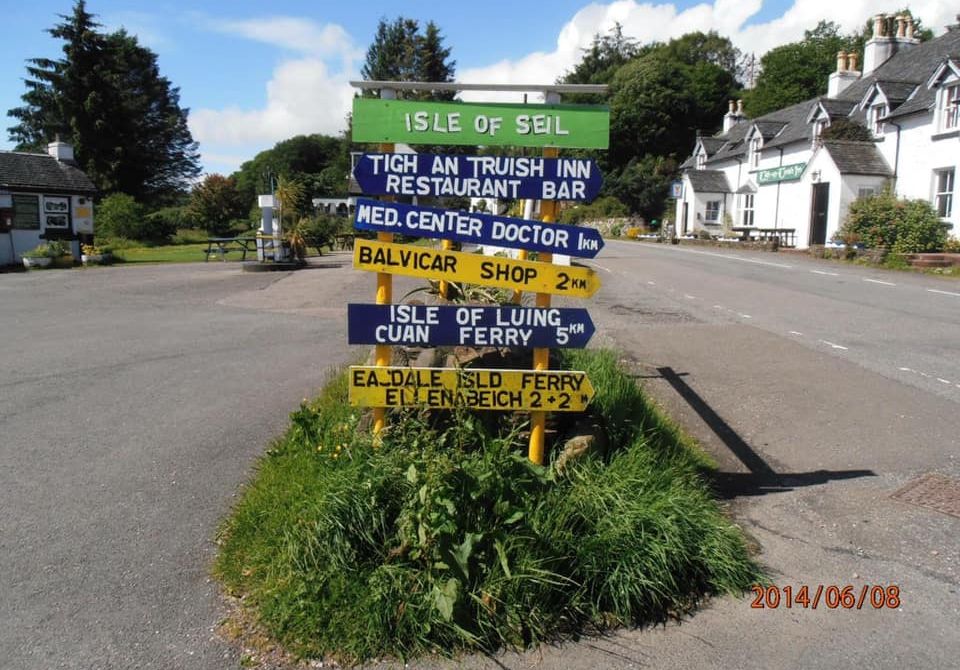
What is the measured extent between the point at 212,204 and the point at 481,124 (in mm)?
57151

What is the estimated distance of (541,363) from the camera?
15.1 ft

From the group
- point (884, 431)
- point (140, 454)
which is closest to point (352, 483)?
point (140, 454)

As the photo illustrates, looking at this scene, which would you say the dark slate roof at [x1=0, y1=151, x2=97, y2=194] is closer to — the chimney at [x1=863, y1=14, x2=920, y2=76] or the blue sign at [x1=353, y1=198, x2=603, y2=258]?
the blue sign at [x1=353, y1=198, x2=603, y2=258]

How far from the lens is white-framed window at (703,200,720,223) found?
4853 centimetres

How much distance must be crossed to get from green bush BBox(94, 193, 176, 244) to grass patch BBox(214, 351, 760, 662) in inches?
1736

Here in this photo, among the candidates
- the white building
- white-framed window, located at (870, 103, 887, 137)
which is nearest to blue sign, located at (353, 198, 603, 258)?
the white building

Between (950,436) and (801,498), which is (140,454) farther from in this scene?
(950,436)

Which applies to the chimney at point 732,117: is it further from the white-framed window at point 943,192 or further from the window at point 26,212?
the window at point 26,212

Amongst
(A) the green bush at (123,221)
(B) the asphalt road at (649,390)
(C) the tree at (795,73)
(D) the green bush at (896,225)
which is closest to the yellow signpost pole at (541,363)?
(B) the asphalt road at (649,390)

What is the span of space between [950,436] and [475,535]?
4604mm

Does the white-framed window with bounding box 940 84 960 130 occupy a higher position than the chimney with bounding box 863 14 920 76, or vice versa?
the chimney with bounding box 863 14 920 76

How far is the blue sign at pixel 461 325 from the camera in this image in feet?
14.5

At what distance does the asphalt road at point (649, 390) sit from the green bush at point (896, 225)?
1267cm
